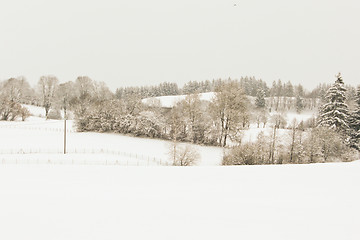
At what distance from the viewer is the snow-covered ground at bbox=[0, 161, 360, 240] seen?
388 cm

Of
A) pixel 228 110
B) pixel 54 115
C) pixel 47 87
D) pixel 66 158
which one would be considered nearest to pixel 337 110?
pixel 228 110

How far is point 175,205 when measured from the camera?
16.1 feet

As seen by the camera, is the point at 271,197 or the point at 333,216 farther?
the point at 271,197

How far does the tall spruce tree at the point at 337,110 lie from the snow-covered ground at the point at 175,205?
19.3 m

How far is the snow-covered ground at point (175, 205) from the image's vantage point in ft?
12.7

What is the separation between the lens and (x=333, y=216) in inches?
175

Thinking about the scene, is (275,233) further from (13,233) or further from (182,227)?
(13,233)

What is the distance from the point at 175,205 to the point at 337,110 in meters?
26.0

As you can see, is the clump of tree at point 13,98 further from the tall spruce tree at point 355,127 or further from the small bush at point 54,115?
the tall spruce tree at point 355,127

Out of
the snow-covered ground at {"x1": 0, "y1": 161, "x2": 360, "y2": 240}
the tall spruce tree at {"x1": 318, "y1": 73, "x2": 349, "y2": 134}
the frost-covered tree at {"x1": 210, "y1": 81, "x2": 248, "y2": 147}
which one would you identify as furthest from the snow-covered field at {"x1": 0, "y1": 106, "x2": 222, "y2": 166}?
the tall spruce tree at {"x1": 318, "y1": 73, "x2": 349, "y2": 134}

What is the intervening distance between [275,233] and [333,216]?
1.63 metres

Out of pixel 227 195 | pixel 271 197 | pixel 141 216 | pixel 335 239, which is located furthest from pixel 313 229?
pixel 141 216

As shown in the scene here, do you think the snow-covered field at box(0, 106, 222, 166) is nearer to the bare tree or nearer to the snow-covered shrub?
the snow-covered shrub

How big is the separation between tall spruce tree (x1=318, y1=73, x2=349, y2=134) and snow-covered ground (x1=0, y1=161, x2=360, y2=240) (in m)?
19.3
